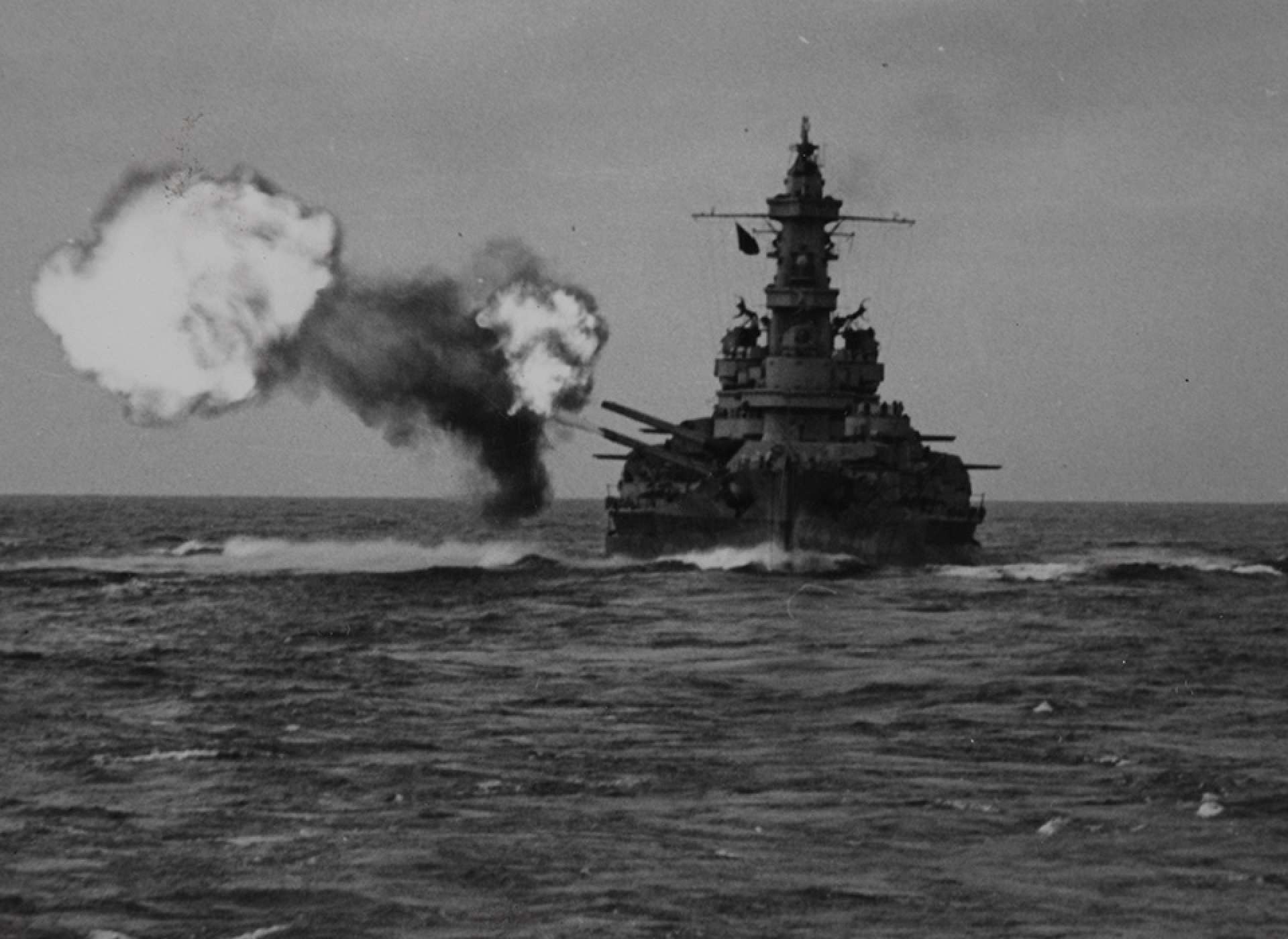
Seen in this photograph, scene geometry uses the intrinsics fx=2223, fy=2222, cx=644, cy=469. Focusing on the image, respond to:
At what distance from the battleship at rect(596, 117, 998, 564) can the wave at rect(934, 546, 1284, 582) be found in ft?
7.11

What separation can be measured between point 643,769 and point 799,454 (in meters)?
50.5

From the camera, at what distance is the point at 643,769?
3083 centimetres

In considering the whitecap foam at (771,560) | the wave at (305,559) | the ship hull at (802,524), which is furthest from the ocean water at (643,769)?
the wave at (305,559)

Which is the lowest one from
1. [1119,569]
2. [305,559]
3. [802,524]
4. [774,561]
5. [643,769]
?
[643,769]

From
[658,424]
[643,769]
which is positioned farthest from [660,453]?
[643,769]

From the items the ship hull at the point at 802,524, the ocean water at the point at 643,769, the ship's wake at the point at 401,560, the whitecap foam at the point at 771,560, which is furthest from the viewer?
the ship's wake at the point at 401,560

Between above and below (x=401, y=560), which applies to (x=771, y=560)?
above

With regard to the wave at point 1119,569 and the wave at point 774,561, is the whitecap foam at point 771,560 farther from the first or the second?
the wave at point 1119,569

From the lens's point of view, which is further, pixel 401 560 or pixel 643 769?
pixel 401 560

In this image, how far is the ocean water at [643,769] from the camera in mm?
22672

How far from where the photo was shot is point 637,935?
2134cm

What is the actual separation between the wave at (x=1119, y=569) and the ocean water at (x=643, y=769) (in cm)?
1647

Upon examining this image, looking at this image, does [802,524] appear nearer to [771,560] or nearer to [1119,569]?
[771,560]

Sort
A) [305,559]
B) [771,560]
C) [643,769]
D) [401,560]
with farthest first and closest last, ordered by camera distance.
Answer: [305,559] < [401,560] < [771,560] < [643,769]
